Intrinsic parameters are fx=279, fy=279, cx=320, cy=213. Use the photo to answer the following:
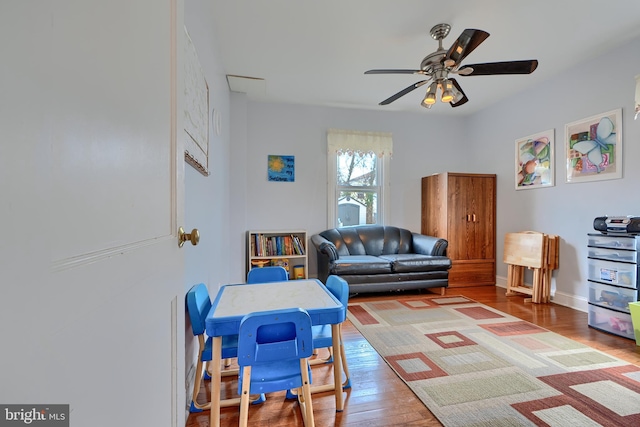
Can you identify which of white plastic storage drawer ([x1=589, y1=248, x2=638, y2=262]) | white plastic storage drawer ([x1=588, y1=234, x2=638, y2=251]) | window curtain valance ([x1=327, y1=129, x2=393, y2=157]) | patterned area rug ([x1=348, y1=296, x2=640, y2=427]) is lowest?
patterned area rug ([x1=348, y1=296, x2=640, y2=427])

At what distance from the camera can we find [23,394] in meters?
0.31

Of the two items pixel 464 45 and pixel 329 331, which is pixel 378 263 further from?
pixel 464 45

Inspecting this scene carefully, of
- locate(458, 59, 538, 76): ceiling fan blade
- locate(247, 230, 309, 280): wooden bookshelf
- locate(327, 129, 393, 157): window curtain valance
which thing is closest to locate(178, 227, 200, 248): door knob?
locate(458, 59, 538, 76): ceiling fan blade

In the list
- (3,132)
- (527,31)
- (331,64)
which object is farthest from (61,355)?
(527,31)

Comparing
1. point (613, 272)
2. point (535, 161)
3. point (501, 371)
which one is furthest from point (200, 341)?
point (535, 161)

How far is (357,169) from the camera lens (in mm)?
4527

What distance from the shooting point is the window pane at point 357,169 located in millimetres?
4480

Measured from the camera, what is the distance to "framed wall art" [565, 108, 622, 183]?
2.72 metres

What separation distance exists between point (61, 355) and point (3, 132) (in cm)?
28

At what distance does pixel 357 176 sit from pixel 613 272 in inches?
121

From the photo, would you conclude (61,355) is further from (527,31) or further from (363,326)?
(527,31)

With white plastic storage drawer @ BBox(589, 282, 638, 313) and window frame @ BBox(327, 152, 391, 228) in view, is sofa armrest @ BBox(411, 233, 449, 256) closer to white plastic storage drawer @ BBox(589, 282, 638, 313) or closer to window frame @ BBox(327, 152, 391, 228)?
window frame @ BBox(327, 152, 391, 228)

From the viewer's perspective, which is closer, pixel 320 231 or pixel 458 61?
pixel 458 61

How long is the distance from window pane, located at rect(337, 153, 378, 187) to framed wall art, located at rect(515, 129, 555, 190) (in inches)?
77.7
